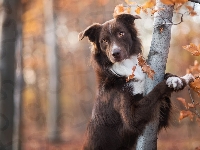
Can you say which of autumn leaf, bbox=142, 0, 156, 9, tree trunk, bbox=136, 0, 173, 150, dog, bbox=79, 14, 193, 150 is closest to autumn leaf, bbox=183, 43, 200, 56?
tree trunk, bbox=136, 0, 173, 150

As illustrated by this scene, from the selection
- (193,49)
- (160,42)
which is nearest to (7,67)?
(160,42)

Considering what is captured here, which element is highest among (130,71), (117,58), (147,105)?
(117,58)

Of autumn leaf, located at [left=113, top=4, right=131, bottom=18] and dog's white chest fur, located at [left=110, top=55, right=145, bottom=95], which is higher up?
autumn leaf, located at [left=113, top=4, right=131, bottom=18]

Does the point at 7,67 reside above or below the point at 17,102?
above

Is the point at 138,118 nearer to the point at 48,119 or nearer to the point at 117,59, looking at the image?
the point at 117,59

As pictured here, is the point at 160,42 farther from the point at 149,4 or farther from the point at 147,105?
the point at 147,105

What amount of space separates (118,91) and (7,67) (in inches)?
82.8

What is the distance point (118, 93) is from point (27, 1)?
2.69m

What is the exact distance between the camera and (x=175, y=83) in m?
2.52

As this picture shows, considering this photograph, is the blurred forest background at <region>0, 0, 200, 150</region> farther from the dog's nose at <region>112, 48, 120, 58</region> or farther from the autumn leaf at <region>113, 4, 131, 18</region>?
the dog's nose at <region>112, 48, 120, 58</region>

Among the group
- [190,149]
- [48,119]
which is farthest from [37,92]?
[190,149]

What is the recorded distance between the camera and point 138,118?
8.84 ft

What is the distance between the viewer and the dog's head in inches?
112

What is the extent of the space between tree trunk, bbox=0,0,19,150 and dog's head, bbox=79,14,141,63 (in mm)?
1683
